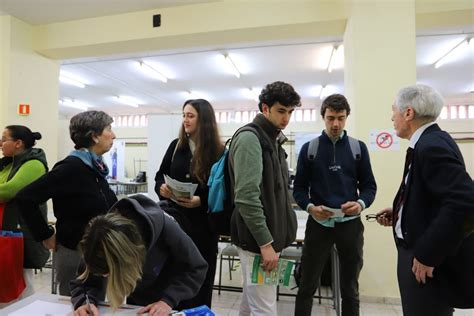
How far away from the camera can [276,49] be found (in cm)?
497

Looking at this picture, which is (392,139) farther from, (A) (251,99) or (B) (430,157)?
(A) (251,99)

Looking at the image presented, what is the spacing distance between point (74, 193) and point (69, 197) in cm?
3

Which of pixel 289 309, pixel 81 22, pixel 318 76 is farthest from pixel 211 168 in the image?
pixel 318 76

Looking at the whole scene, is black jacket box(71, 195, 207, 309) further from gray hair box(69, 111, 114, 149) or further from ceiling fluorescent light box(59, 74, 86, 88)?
ceiling fluorescent light box(59, 74, 86, 88)

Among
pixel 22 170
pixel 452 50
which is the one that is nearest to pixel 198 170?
pixel 22 170

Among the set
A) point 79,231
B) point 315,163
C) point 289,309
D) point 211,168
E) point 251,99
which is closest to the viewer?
point 79,231

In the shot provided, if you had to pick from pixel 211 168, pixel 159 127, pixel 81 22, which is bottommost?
pixel 211 168

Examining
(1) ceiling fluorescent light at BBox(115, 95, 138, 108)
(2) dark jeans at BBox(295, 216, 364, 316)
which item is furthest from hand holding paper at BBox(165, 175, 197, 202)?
(1) ceiling fluorescent light at BBox(115, 95, 138, 108)

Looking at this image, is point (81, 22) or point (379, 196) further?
point (81, 22)

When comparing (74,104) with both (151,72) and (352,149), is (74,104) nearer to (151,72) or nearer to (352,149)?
(151,72)

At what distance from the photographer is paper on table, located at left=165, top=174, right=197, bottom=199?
1.62m

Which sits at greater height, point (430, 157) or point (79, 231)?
point (430, 157)

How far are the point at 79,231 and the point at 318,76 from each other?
588 cm

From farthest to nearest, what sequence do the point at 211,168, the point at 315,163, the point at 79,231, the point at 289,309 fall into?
1. the point at 289,309
2. the point at 315,163
3. the point at 211,168
4. the point at 79,231
